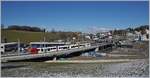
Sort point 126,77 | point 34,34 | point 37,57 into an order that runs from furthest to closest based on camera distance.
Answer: point 34,34 → point 37,57 → point 126,77

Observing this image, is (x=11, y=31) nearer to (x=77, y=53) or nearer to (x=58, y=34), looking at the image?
(x=58, y=34)

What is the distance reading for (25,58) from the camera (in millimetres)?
36469

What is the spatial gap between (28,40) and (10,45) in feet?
84.5

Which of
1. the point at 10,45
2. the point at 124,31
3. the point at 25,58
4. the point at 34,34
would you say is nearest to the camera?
the point at 25,58

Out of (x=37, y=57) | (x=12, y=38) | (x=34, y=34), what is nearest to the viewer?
(x=37, y=57)

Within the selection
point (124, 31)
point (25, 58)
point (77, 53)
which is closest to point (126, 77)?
point (25, 58)

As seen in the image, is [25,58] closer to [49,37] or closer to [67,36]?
[49,37]

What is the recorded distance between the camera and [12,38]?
305ft

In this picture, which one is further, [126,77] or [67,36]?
[67,36]

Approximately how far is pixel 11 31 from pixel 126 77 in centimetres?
7942

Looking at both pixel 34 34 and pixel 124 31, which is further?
pixel 124 31

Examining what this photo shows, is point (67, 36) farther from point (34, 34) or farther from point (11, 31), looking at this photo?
point (11, 31)

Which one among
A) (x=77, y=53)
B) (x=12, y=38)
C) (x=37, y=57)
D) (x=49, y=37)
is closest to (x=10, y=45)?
(x=77, y=53)

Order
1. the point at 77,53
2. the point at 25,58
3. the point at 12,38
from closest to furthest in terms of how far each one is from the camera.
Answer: the point at 25,58
the point at 77,53
the point at 12,38
